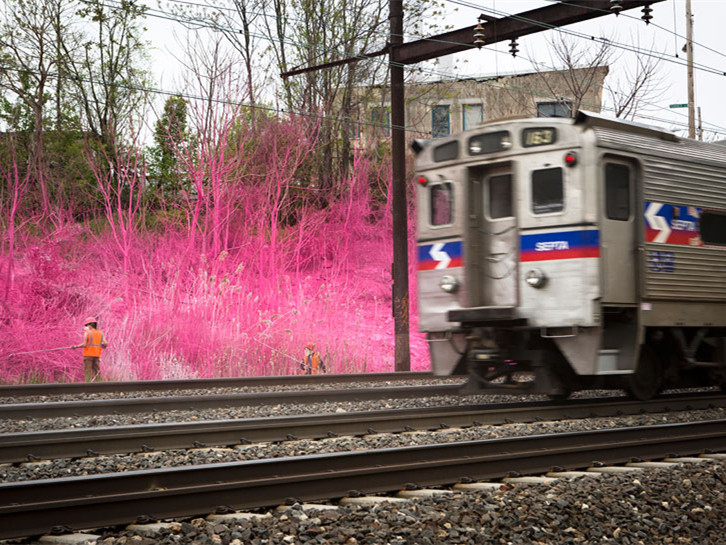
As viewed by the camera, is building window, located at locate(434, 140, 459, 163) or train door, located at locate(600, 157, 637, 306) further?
building window, located at locate(434, 140, 459, 163)

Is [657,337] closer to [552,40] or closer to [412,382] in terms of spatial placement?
[412,382]

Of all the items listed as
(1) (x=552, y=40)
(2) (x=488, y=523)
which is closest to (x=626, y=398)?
(2) (x=488, y=523)

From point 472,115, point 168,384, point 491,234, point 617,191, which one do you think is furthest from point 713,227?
point 472,115

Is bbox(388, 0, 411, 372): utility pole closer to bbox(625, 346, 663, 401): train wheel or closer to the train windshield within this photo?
bbox(625, 346, 663, 401): train wheel

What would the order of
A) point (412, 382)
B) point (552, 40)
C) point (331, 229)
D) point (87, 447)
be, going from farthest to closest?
1. point (552, 40)
2. point (331, 229)
3. point (412, 382)
4. point (87, 447)

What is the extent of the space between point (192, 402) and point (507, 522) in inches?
248

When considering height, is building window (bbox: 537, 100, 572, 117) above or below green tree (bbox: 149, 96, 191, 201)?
above

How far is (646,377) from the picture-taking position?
11.6 m

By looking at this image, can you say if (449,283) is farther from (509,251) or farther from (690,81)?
(690,81)

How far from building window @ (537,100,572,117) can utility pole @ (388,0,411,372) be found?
14.1m

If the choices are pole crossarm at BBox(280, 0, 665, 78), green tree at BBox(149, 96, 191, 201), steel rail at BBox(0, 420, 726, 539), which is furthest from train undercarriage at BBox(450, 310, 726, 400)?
green tree at BBox(149, 96, 191, 201)

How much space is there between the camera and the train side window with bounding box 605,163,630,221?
1018 cm

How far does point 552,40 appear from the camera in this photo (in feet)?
102

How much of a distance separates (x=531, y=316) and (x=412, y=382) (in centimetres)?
486
